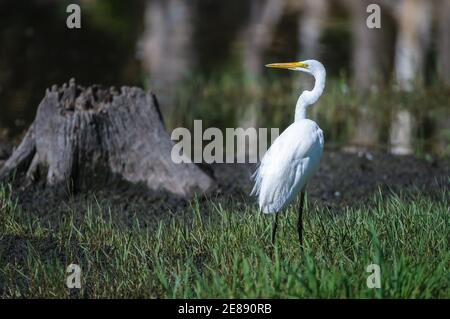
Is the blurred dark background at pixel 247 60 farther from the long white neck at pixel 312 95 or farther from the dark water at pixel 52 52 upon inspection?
the long white neck at pixel 312 95

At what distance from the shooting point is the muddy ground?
25.8ft

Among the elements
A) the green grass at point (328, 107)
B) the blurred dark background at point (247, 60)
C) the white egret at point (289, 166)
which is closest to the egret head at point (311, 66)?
the white egret at point (289, 166)

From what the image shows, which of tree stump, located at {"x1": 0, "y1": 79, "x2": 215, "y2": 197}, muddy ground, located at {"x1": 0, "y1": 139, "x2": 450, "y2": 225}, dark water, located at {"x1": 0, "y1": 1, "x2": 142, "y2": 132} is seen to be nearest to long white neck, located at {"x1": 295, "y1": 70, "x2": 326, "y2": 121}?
muddy ground, located at {"x1": 0, "y1": 139, "x2": 450, "y2": 225}

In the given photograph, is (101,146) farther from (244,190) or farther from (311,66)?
(311,66)

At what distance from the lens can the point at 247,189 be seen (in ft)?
28.6

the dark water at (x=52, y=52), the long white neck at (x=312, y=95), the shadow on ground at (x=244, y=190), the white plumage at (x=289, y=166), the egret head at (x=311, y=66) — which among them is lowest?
the shadow on ground at (x=244, y=190)

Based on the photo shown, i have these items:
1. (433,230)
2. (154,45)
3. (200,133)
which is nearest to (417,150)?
(200,133)

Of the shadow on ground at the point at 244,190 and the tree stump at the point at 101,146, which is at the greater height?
the tree stump at the point at 101,146

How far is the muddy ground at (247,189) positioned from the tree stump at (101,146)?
4.8 inches

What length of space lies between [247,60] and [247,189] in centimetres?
826

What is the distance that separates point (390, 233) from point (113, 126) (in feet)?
9.77

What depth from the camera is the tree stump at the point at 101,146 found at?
27.2 ft

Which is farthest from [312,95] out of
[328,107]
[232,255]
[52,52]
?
[52,52]

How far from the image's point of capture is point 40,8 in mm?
Result: 21188
